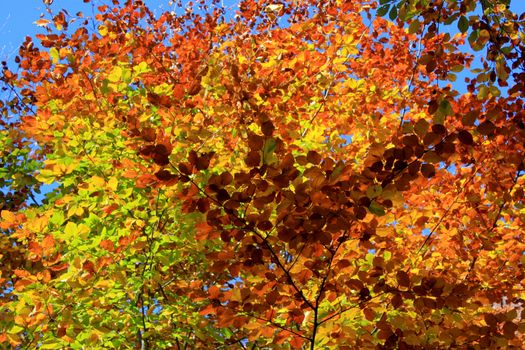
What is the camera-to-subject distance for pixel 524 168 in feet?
17.3

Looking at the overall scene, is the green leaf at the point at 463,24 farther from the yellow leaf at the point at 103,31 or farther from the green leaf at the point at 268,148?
the yellow leaf at the point at 103,31

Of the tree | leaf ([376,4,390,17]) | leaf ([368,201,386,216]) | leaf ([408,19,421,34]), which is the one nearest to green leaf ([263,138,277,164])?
the tree

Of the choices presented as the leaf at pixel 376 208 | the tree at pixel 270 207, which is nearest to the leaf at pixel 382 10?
the tree at pixel 270 207

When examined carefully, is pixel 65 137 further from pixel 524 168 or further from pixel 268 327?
pixel 524 168

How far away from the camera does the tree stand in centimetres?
307

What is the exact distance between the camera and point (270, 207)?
12.3 ft

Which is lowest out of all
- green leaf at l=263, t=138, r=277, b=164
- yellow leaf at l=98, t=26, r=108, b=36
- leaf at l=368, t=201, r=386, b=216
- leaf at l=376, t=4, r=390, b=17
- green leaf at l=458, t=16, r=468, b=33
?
leaf at l=368, t=201, r=386, b=216

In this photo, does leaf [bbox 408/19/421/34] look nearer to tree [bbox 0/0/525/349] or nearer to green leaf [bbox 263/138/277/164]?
tree [bbox 0/0/525/349]

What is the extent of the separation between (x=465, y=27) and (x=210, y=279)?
4466 millimetres

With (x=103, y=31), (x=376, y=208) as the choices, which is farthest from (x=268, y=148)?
(x=103, y=31)

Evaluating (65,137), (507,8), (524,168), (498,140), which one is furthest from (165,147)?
(498,140)

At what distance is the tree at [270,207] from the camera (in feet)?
10.1

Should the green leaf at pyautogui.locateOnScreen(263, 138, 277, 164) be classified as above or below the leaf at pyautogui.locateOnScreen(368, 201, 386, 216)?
above

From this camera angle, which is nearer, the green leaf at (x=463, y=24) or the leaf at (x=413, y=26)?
the green leaf at (x=463, y=24)
